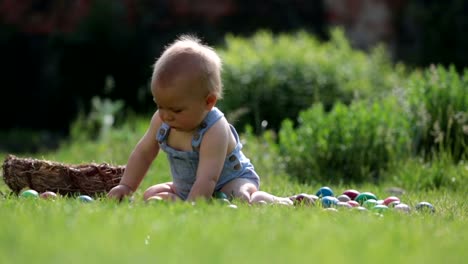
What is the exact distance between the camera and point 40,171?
4.91m

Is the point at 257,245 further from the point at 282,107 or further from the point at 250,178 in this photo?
the point at 282,107

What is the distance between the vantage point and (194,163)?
457 centimetres

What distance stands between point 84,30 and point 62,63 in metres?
0.53

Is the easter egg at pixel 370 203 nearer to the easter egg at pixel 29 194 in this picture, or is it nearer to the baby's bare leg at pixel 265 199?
the baby's bare leg at pixel 265 199

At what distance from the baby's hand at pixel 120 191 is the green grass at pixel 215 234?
1.17 feet

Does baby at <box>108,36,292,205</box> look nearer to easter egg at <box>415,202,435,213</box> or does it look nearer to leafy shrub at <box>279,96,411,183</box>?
easter egg at <box>415,202,435,213</box>

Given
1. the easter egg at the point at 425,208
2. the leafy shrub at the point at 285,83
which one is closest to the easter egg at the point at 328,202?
the easter egg at the point at 425,208

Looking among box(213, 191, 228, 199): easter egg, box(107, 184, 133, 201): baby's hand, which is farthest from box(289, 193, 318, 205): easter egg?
box(107, 184, 133, 201): baby's hand

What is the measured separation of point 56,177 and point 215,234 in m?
2.08

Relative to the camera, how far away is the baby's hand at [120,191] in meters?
4.55

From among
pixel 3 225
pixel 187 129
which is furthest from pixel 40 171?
pixel 3 225

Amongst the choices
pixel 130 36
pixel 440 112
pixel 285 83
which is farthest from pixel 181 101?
pixel 130 36

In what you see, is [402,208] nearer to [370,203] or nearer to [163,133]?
[370,203]

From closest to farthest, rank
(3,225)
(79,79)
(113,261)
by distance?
(113,261) < (3,225) < (79,79)
